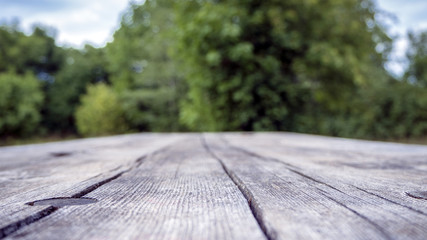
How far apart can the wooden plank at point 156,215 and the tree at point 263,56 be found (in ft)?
19.5

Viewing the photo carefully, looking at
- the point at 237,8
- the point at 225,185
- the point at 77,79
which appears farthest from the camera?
the point at 77,79

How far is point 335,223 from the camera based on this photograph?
49cm

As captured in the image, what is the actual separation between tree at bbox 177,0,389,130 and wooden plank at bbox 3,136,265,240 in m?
5.93

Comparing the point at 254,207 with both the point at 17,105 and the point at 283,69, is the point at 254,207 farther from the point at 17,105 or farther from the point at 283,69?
the point at 17,105

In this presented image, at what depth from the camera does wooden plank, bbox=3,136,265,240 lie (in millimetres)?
458

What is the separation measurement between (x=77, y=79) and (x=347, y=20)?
2385cm

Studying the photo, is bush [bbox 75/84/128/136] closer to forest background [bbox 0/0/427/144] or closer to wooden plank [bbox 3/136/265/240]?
forest background [bbox 0/0/427/144]

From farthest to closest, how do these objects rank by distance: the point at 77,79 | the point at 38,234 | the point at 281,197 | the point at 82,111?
the point at 77,79
the point at 82,111
the point at 281,197
the point at 38,234

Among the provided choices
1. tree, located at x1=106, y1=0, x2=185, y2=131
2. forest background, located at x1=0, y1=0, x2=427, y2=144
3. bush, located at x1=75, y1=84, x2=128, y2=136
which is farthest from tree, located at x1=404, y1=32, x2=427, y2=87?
bush, located at x1=75, y1=84, x2=128, y2=136

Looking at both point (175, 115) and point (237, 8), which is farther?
point (175, 115)

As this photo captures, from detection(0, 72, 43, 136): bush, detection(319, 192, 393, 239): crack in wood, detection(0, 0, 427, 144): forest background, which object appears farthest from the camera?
detection(0, 72, 43, 136): bush

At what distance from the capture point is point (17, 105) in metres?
20.9

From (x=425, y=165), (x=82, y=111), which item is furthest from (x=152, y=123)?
(x=425, y=165)

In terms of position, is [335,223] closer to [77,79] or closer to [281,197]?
[281,197]
